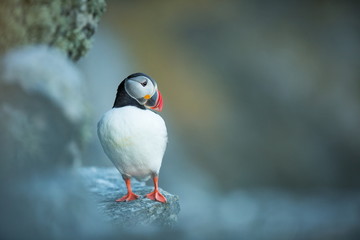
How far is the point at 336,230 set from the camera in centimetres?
340

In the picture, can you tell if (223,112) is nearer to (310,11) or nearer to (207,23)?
(207,23)

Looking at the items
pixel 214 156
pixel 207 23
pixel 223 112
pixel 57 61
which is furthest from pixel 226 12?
pixel 57 61

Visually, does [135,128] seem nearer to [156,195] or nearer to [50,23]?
[156,195]

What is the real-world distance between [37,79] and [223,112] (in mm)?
3818

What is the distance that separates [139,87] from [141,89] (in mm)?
14

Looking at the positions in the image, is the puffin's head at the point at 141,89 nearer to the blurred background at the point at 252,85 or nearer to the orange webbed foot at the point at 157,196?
the orange webbed foot at the point at 157,196

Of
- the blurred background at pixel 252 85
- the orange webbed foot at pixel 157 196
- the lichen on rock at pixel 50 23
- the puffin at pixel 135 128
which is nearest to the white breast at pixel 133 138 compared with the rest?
the puffin at pixel 135 128

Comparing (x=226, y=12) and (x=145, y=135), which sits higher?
(x=226, y=12)

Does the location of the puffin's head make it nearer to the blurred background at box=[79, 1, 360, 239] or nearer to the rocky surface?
the rocky surface

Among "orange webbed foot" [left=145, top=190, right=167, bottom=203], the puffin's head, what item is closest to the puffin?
the puffin's head

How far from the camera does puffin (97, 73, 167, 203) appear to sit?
2.29 metres

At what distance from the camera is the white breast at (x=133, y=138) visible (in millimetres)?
2281

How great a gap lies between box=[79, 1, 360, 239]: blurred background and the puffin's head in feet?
10.4

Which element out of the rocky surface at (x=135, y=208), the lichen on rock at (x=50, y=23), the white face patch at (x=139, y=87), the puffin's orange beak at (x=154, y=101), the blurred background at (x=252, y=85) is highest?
the blurred background at (x=252, y=85)
